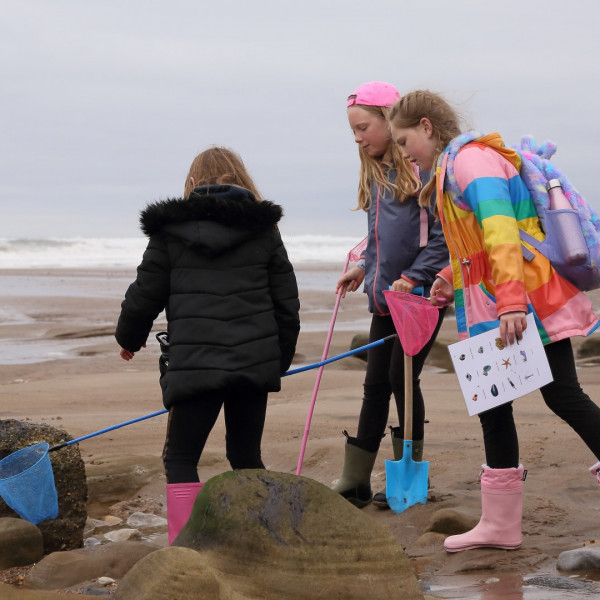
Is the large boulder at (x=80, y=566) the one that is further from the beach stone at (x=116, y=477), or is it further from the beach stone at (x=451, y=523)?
the beach stone at (x=116, y=477)

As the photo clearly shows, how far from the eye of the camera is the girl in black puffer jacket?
12.4 feet

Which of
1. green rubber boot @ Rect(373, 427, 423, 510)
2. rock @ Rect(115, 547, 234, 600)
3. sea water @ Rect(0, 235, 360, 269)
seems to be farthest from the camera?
sea water @ Rect(0, 235, 360, 269)

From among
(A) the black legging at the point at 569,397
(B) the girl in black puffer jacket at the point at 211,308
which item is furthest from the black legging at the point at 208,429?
(A) the black legging at the point at 569,397

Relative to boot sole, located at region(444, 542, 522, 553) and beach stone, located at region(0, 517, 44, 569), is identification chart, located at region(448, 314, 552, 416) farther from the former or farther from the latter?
beach stone, located at region(0, 517, 44, 569)

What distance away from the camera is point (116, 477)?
5.62 m

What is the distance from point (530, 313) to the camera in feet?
12.5

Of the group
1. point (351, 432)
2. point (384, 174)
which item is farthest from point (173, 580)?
point (351, 432)

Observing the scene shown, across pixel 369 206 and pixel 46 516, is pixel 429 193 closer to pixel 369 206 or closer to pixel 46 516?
pixel 369 206

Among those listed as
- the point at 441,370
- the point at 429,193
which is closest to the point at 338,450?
the point at 429,193

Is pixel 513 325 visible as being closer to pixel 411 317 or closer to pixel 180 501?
pixel 411 317

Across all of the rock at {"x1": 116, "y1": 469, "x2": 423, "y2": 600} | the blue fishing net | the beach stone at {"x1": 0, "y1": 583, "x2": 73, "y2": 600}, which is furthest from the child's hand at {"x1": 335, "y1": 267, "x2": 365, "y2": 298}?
the beach stone at {"x1": 0, "y1": 583, "x2": 73, "y2": 600}

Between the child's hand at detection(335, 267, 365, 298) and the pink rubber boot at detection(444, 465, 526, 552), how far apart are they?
142cm

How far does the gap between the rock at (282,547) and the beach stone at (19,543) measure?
116cm

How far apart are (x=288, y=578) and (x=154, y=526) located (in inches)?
77.6
